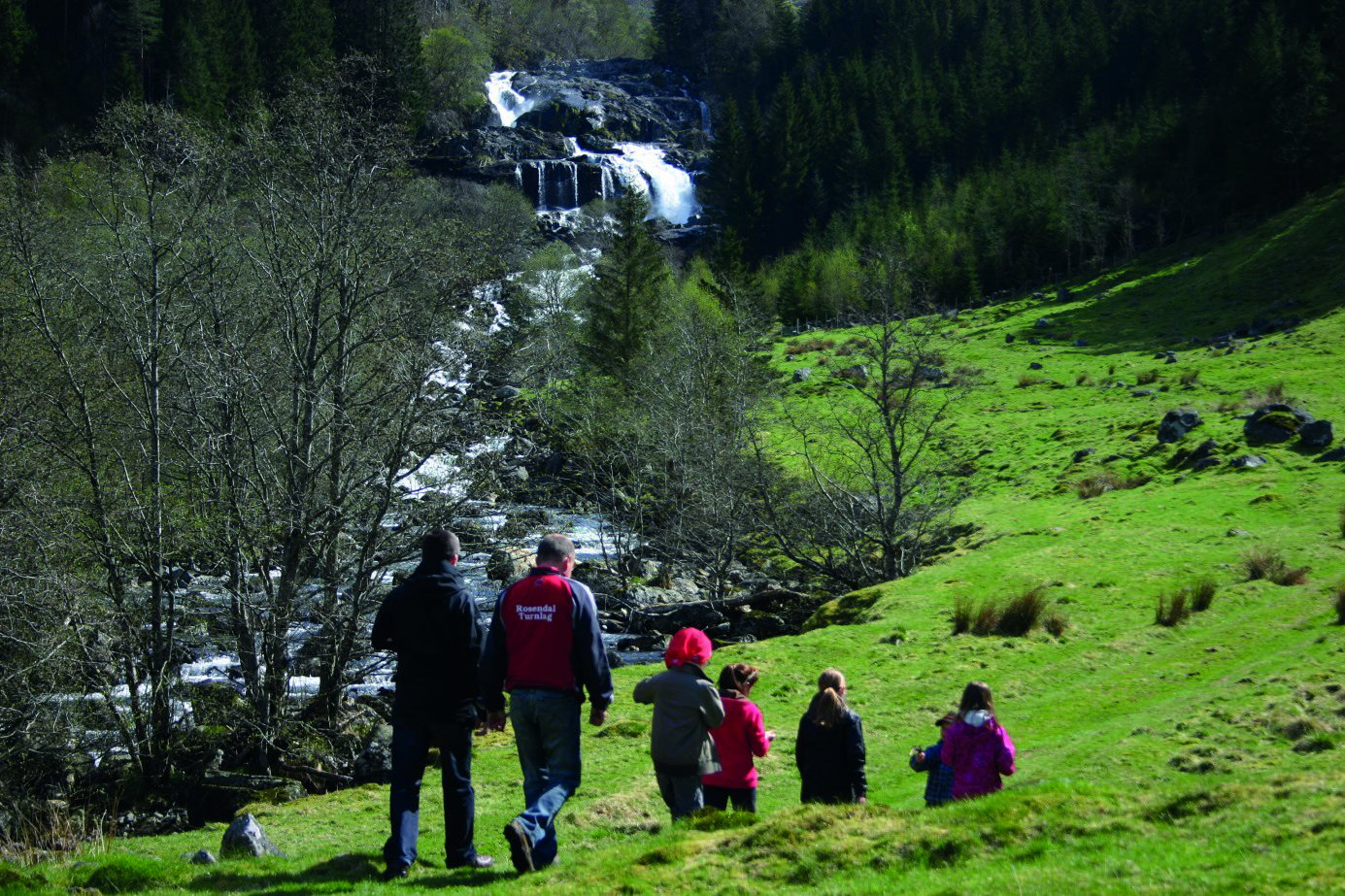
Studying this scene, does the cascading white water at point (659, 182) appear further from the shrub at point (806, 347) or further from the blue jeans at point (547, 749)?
the blue jeans at point (547, 749)

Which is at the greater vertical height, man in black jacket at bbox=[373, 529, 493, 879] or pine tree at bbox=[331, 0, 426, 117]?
pine tree at bbox=[331, 0, 426, 117]

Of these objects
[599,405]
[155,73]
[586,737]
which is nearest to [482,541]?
[586,737]

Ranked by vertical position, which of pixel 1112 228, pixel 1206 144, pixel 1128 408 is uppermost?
pixel 1206 144

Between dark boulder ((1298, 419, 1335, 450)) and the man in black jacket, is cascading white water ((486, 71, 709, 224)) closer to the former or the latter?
dark boulder ((1298, 419, 1335, 450))

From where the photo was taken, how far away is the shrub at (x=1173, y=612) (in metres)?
17.4

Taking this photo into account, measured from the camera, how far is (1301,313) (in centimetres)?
5131

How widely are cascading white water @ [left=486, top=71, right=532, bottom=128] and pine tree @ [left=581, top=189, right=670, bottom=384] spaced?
87851 mm

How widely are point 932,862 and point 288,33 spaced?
108m

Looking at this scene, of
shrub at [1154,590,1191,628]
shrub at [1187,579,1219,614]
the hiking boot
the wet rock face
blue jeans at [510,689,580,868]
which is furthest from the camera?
the wet rock face

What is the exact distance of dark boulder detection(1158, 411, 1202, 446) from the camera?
3222 cm

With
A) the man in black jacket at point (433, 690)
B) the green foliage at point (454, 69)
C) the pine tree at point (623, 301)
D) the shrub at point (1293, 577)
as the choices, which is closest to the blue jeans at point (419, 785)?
the man in black jacket at point (433, 690)

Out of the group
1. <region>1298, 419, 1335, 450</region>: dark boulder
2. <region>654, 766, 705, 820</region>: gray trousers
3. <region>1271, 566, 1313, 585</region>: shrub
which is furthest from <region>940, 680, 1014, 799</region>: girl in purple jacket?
<region>1298, 419, 1335, 450</region>: dark boulder

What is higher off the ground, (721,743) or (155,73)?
(155,73)

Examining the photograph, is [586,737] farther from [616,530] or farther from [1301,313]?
[1301,313]
